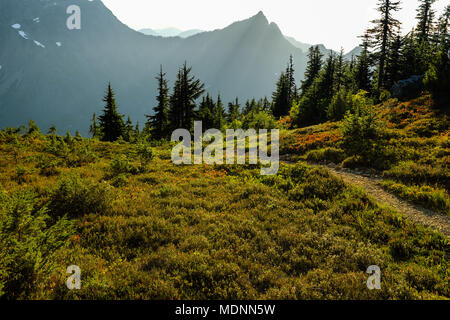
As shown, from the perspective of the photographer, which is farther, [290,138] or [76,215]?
[290,138]

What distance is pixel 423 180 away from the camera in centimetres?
1046

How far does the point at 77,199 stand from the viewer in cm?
848

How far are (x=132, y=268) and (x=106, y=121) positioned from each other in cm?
3695

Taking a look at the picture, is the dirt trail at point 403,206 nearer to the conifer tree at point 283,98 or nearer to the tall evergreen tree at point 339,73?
the tall evergreen tree at point 339,73

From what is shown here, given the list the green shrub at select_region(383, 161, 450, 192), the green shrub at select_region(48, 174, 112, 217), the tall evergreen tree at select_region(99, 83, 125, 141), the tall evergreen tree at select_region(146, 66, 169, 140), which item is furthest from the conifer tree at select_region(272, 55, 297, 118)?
the green shrub at select_region(48, 174, 112, 217)

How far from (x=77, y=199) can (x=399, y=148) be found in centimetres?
1720

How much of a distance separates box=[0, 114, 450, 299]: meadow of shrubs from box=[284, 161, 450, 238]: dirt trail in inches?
24.3

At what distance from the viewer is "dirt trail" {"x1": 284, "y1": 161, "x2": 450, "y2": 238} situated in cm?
727

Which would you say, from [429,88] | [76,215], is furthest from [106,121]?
[429,88]

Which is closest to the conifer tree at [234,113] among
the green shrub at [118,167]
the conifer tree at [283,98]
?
the conifer tree at [283,98]

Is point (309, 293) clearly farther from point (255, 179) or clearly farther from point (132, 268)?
point (255, 179)

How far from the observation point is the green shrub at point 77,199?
8250 mm

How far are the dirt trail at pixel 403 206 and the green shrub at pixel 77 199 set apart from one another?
35.7ft
